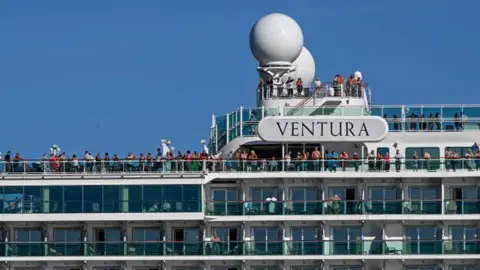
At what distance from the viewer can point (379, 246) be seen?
106m

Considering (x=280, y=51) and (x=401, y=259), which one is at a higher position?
(x=280, y=51)

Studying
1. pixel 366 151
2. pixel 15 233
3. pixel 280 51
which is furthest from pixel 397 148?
pixel 15 233

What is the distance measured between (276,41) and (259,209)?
37.4 ft

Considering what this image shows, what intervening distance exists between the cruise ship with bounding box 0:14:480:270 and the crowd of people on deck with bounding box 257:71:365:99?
11.8 feet

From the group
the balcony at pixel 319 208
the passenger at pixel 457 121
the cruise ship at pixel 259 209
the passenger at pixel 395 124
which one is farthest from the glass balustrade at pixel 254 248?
the passenger at pixel 457 121

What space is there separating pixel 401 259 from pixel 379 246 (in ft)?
3.88

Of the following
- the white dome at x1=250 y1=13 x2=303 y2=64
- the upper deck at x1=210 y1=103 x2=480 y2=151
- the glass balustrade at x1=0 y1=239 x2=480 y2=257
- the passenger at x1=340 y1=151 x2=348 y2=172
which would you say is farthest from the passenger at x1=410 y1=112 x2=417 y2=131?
the white dome at x1=250 y1=13 x2=303 y2=64

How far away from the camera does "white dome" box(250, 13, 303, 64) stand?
11394 cm

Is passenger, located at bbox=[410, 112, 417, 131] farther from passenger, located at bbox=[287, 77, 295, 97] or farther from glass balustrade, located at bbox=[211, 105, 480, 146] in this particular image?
passenger, located at bbox=[287, 77, 295, 97]

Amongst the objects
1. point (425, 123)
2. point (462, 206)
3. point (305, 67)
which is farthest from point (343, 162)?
point (305, 67)

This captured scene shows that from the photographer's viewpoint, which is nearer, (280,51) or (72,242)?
(72,242)

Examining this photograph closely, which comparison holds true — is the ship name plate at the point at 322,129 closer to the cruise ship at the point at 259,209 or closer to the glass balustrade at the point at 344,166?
the cruise ship at the point at 259,209

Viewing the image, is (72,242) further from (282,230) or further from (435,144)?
(435,144)

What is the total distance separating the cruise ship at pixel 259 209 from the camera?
10494 centimetres
